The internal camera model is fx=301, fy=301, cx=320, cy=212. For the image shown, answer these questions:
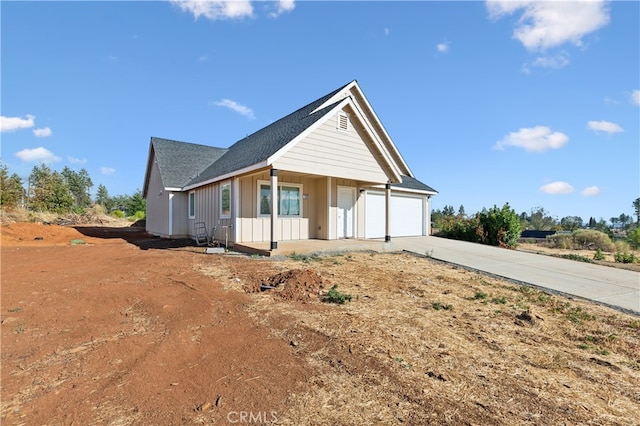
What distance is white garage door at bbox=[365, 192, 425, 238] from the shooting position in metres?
15.5

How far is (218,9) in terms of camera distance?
11.2 meters

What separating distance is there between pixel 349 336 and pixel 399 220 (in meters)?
14.2

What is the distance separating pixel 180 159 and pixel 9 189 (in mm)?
18775

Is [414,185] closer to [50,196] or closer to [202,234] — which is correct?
[202,234]

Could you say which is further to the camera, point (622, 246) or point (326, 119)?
point (622, 246)

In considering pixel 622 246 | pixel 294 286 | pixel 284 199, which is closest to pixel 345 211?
pixel 284 199

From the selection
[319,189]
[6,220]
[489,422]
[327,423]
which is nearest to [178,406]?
[327,423]

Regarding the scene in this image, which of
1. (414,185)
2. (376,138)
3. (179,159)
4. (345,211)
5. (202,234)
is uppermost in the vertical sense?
(179,159)

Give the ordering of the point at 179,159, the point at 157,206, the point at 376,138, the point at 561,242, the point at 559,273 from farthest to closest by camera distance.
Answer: the point at 561,242, the point at 157,206, the point at 179,159, the point at 376,138, the point at 559,273

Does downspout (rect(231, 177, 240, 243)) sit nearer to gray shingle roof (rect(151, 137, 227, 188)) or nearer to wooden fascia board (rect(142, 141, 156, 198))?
gray shingle roof (rect(151, 137, 227, 188))

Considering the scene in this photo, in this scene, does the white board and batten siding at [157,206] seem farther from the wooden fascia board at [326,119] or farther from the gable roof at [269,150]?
the wooden fascia board at [326,119]

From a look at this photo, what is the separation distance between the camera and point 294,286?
588 cm

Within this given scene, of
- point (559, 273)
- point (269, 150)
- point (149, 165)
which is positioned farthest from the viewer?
point (149, 165)

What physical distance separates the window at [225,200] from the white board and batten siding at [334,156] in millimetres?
3485
